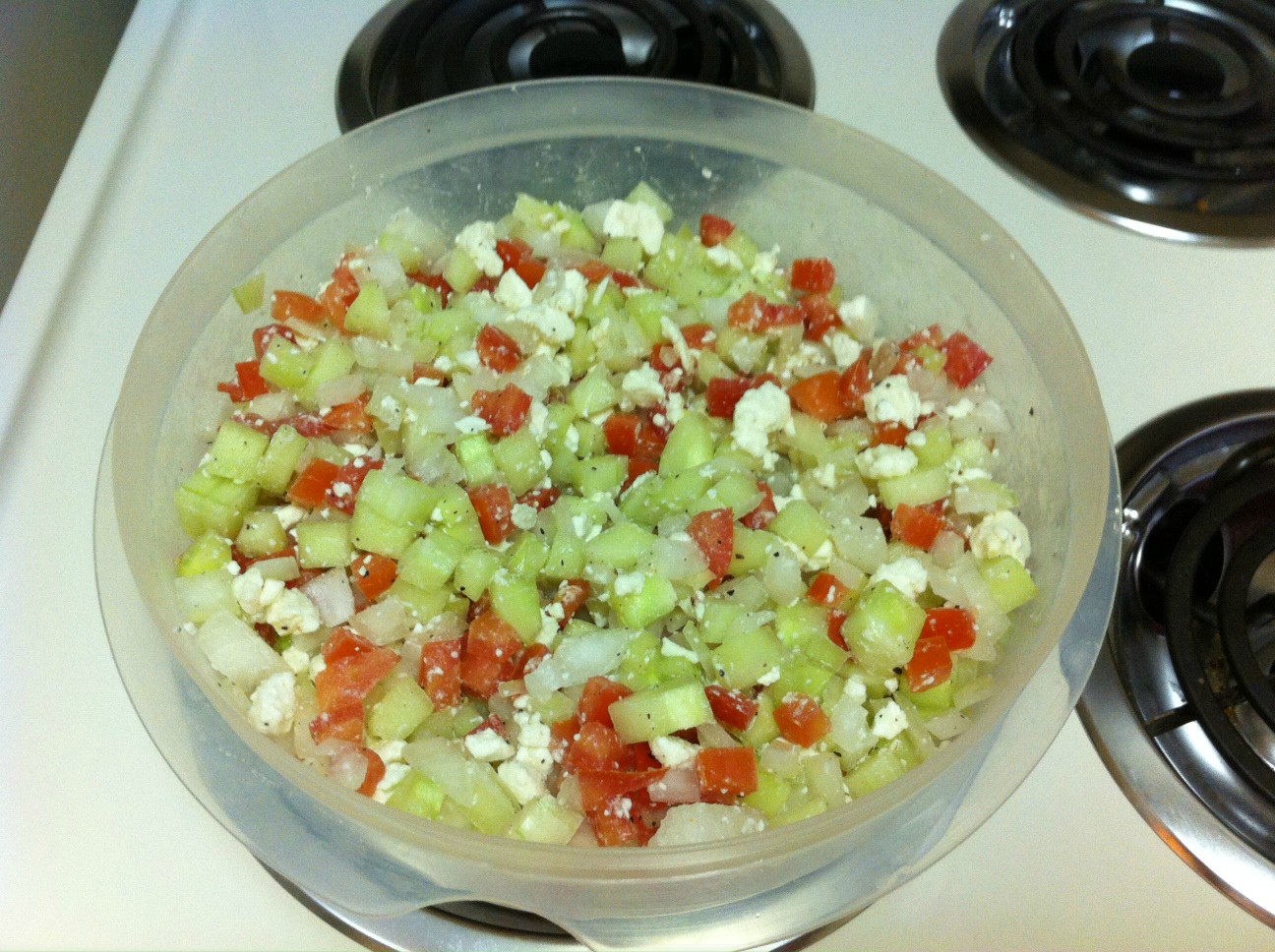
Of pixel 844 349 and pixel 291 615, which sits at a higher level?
pixel 844 349

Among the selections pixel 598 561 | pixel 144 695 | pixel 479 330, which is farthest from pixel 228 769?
pixel 479 330

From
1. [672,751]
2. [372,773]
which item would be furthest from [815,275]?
[372,773]

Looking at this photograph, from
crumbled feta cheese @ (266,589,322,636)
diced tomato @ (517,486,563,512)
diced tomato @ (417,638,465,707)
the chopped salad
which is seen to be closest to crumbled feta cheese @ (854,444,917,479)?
the chopped salad

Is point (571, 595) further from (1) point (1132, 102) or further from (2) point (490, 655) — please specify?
(1) point (1132, 102)

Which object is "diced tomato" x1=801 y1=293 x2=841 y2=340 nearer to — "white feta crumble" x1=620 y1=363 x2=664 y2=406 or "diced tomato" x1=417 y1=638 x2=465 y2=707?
"white feta crumble" x1=620 y1=363 x2=664 y2=406

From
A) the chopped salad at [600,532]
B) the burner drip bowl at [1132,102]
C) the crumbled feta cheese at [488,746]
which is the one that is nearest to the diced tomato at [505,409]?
the chopped salad at [600,532]

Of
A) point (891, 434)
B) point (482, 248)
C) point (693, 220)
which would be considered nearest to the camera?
point (891, 434)

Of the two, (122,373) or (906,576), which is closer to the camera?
(906,576)
